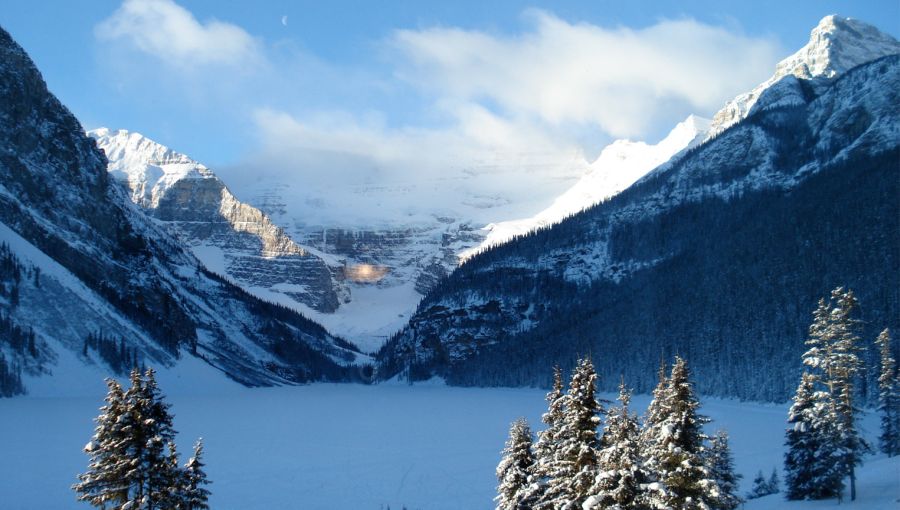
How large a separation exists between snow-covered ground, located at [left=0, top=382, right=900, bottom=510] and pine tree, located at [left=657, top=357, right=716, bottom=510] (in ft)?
44.7

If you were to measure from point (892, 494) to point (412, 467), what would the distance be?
37871mm

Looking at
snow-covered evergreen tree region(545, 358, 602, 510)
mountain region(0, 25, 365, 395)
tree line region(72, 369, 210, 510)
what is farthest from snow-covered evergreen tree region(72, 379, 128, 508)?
mountain region(0, 25, 365, 395)

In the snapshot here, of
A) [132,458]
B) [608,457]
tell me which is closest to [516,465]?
[608,457]

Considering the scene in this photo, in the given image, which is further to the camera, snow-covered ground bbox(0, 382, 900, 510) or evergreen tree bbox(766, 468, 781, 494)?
snow-covered ground bbox(0, 382, 900, 510)

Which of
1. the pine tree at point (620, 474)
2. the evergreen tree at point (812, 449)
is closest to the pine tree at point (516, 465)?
the pine tree at point (620, 474)

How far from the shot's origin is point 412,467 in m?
65.8

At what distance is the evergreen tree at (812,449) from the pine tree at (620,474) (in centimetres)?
2087

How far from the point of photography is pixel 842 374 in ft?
137

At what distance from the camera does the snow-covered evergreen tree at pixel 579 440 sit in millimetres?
25391

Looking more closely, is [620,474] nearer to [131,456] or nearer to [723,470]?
[723,470]

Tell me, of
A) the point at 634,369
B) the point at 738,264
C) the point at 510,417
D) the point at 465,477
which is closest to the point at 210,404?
the point at 510,417

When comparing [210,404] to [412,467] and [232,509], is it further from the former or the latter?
[232,509]

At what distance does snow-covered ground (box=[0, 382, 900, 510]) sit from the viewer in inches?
2014

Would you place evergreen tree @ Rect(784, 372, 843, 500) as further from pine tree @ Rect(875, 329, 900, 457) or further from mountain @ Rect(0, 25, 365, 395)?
mountain @ Rect(0, 25, 365, 395)
